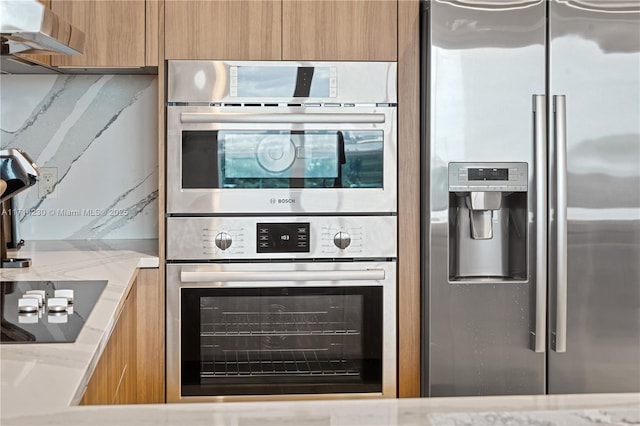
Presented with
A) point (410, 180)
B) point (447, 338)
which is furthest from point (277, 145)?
point (447, 338)

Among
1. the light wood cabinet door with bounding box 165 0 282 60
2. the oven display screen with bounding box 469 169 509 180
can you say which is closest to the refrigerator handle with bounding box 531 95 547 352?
the oven display screen with bounding box 469 169 509 180

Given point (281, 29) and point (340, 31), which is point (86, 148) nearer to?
point (281, 29)

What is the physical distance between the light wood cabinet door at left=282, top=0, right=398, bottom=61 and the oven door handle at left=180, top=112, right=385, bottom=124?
0.21m

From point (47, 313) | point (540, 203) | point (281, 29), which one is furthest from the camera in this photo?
point (281, 29)

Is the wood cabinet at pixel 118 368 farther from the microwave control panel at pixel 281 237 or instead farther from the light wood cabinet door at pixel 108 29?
the light wood cabinet door at pixel 108 29

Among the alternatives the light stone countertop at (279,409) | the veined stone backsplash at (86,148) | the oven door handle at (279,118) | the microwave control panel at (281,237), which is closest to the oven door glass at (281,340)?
the microwave control panel at (281,237)

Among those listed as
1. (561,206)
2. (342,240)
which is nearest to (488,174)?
(561,206)

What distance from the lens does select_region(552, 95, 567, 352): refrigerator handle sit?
8.57 feet

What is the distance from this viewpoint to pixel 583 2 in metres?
2.63

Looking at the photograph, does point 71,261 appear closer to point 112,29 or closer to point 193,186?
point 193,186

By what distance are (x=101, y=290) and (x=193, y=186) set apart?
79cm

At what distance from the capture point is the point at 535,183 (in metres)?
2.63

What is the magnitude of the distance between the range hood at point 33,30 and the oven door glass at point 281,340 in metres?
Answer: 0.97

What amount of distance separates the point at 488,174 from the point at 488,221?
0.54 feet
